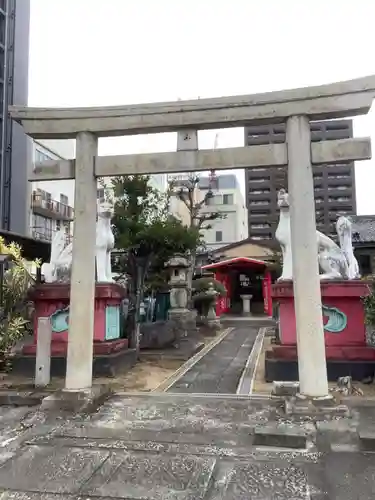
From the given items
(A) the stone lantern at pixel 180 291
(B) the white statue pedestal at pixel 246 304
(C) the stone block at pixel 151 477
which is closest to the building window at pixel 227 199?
(B) the white statue pedestal at pixel 246 304

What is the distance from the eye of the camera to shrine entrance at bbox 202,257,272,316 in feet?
100

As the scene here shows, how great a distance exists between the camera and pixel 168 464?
4.59 m

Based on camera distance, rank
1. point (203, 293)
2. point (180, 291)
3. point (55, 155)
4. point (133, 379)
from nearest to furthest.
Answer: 1. point (133, 379)
2. point (180, 291)
3. point (203, 293)
4. point (55, 155)

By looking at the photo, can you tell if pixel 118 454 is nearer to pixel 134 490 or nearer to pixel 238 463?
pixel 134 490

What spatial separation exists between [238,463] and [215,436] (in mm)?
895

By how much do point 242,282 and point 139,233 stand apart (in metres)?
21.6

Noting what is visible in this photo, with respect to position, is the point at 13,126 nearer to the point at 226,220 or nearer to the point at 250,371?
the point at 250,371

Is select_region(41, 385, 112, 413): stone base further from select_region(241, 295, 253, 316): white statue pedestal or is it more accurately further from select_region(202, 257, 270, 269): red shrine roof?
select_region(241, 295, 253, 316): white statue pedestal

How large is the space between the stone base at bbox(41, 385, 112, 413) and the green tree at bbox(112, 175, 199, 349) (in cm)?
663

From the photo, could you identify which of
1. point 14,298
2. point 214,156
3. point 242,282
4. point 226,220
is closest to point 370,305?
point 214,156

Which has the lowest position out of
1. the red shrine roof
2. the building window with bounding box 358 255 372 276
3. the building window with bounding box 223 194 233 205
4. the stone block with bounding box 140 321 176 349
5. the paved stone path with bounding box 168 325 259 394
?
the paved stone path with bounding box 168 325 259 394

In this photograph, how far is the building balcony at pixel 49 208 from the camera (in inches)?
1141

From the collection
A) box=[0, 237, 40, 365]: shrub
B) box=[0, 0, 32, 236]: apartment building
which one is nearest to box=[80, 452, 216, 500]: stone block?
box=[0, 237, 40, 365]: shrub

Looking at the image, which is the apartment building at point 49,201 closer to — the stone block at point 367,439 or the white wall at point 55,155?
Answer: the white wall at point 55,155
